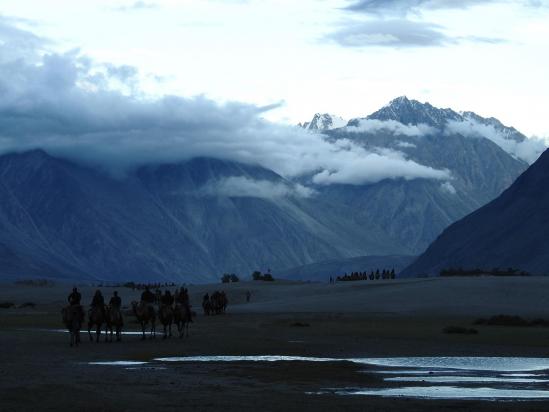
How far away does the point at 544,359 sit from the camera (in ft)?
116

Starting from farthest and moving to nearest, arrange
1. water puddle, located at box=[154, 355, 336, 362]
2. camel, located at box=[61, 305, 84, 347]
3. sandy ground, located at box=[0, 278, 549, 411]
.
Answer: camel, located at box=[61, 305, 84, 347], water puddle, located at box=[154, 355, 336, 362], sandy ground, located at box=[0, 278, 549, 411]

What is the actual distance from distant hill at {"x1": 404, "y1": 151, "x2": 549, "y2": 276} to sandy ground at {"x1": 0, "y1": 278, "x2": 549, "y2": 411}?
247 ft

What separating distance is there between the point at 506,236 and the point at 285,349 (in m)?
134

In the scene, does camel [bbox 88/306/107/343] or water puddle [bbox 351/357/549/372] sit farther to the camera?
camel [bbox 88/306/107/343]

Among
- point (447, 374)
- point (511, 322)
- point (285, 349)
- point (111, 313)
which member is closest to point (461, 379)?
point (447, 374)

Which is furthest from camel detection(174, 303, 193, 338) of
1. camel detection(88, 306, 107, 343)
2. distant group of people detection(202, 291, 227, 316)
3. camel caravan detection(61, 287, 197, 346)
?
distant group of people detection(202, 291, 227, 316)

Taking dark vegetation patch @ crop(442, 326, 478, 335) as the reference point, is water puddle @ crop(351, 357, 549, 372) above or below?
below

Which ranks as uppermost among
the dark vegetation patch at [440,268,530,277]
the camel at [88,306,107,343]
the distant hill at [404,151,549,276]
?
the distant hill at [404,151,549,276]

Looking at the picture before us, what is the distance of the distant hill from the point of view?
15912 centimetres

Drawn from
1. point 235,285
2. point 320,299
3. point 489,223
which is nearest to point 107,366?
point 320,299

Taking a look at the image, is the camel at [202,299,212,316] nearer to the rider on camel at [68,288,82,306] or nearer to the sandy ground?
the sandy ground

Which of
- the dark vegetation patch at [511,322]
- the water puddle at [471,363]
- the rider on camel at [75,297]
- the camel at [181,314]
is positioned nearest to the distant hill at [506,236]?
the dark vegetation patch at [511,322]

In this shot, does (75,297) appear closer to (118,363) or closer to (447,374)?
(118,363)

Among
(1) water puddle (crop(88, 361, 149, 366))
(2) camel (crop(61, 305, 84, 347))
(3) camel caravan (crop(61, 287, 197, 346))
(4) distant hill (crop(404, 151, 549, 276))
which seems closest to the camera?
(1) water puddle (crop(88, 361, 149, 366))
